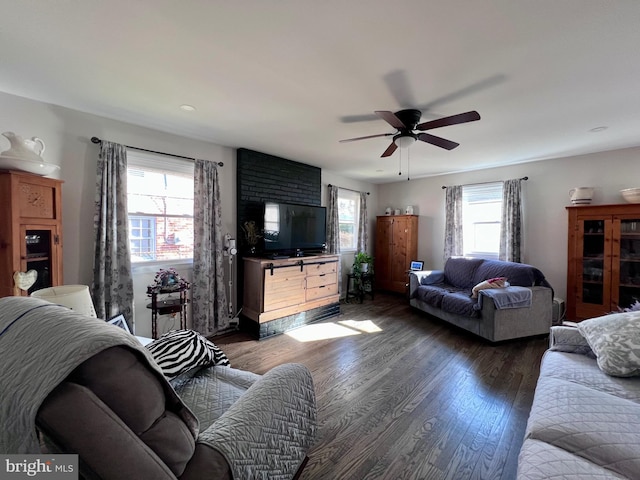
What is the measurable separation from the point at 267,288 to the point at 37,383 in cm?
Result: 288

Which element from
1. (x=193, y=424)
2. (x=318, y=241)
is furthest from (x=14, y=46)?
(x=318, y=241)

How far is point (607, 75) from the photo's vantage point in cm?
→ 188

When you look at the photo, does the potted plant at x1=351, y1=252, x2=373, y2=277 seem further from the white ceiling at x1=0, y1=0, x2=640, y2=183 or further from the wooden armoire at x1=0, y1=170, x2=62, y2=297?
the wooden armoire at x1=0, y1=170, x2=62, y2=297

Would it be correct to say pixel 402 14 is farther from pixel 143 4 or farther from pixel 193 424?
pixel 193 424

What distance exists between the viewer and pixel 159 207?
123 inches

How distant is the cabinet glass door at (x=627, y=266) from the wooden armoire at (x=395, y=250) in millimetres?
2778

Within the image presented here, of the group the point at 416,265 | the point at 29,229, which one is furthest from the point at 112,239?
the point at 416,265

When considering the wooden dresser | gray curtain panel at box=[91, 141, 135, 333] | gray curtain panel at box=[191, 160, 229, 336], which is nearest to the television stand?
the wooden dresser

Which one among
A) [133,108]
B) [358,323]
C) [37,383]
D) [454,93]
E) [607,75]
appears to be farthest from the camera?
[358,323]

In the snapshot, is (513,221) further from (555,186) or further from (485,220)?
(555,186)

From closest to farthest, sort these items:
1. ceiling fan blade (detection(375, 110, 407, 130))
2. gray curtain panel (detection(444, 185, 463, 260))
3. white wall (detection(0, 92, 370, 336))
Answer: ceiling fan blade (detection(375, 110, 407, 130))
white wall (detection(0, 92, 370, 336))
gray curtain panel (detection(444, 185, 463, 260))

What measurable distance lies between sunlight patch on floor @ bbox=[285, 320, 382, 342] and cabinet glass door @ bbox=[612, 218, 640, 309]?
10.0 ft

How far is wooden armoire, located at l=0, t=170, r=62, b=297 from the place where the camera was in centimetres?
190

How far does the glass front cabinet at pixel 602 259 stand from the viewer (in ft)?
11.1
